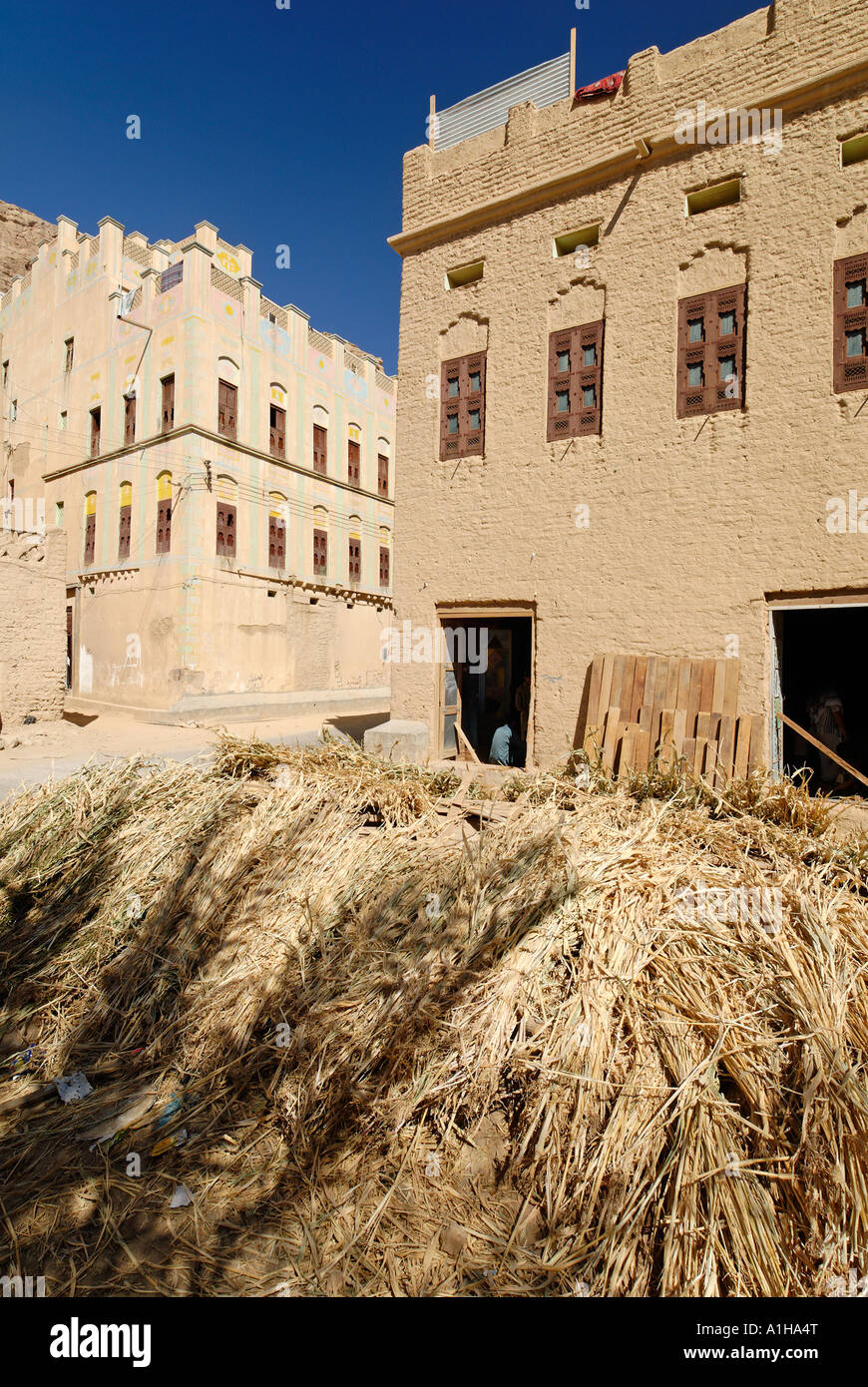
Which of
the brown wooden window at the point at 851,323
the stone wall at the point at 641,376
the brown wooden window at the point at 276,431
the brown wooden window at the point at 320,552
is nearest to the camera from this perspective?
the brown wooden window at the point at 851,323

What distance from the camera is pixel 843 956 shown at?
307cm

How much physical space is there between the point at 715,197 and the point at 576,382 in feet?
7.98

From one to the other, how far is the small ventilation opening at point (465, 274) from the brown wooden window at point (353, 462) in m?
17.2

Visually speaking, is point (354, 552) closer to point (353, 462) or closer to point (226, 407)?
point (353, 462)

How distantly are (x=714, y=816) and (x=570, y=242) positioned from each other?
7.77m

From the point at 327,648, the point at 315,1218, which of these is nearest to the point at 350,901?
the point at 315,1218

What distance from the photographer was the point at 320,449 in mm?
25109

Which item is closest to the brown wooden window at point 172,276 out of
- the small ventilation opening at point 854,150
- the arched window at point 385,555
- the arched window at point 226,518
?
the arched window at point 226,518

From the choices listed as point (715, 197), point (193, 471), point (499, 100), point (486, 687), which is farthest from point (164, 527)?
point (715, 197)

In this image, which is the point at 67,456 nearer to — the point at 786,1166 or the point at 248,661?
the point at 248,661

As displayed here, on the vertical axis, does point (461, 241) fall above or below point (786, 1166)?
above

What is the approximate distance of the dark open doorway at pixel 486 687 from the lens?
977 cm

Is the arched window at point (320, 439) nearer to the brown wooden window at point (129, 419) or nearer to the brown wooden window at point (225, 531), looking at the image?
the brown wooden window at point (225, 531)

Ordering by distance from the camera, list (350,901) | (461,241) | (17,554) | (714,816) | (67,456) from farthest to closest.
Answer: (67,456)
(17,554)
(461,241)
(714,816)
(350,901)
